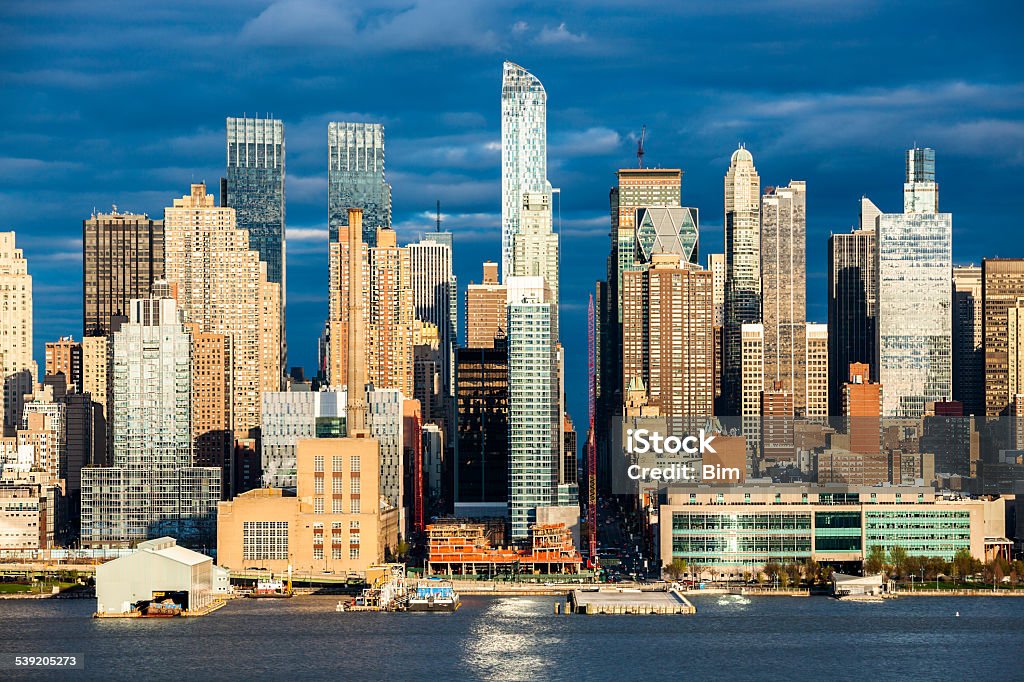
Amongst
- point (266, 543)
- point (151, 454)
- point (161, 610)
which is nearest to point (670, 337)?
point (151, 454)

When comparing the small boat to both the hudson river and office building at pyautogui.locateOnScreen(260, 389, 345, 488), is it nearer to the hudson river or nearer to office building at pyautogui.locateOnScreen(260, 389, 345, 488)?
the hudson river

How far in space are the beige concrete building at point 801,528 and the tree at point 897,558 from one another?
314mm

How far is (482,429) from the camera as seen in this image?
437ft

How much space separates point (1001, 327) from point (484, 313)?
157 ft

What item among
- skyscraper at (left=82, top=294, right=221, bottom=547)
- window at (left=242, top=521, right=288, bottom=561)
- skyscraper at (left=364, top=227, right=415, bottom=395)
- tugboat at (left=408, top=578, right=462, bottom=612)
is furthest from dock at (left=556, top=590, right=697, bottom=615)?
skyscraper at (left=364, top=227, right=415, bottom=395)

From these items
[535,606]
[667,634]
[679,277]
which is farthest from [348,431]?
[679,277]

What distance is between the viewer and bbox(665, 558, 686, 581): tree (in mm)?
101688

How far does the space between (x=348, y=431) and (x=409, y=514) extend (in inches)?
458

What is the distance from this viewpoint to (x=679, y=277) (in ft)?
611

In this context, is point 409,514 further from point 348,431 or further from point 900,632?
Result: point 900,632

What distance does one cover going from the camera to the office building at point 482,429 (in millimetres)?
130875

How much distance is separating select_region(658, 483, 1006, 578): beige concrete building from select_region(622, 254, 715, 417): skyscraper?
7546 centimetres

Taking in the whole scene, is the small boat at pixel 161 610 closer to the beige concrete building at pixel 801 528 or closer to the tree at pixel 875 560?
the beige concrete building at pixel 801 528

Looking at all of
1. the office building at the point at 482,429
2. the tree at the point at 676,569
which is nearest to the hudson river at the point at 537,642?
the tree at the point at 676,569
